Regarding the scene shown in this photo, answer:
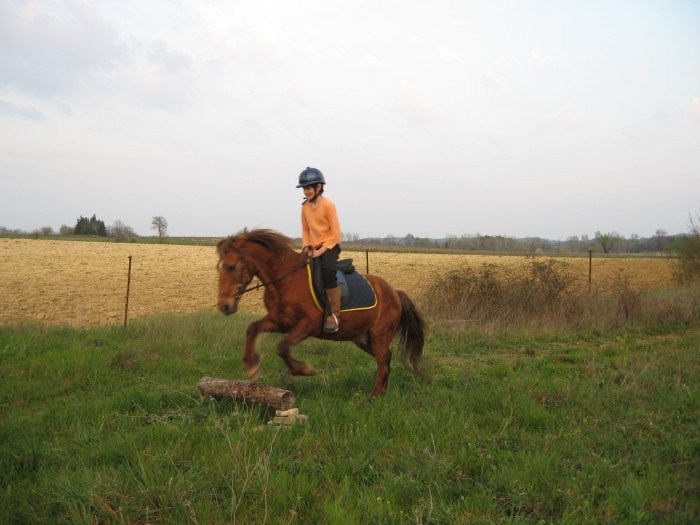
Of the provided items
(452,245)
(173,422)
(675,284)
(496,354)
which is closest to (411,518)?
(173,422)

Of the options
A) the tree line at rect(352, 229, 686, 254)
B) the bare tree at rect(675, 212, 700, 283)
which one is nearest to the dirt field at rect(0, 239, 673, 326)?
the bare tree at rect(675, 212, 700, 283)

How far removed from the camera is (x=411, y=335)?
23.3ft

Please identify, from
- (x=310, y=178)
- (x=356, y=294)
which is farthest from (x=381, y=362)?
(x=310, y=178)

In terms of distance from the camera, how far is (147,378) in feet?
23.2

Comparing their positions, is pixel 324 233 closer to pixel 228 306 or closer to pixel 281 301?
pixel 281 301

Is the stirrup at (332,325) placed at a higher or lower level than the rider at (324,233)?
lower

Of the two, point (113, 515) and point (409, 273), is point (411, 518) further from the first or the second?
point (409, 273)

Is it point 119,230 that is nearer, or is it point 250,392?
point 250,392

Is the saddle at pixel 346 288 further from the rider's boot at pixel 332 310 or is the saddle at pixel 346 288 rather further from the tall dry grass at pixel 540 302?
the tall dry grass at pixel 540 302

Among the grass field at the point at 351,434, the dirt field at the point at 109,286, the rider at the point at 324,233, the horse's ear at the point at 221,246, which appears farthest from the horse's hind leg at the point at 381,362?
the dirt field at the point at 109,286

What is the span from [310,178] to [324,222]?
0.56m

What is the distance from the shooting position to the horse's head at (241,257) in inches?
207

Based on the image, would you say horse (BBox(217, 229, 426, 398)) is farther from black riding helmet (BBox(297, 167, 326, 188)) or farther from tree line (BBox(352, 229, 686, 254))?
tree line (BBox(352, 229, 686, 254))

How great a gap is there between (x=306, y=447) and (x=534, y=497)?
6.22 feet
